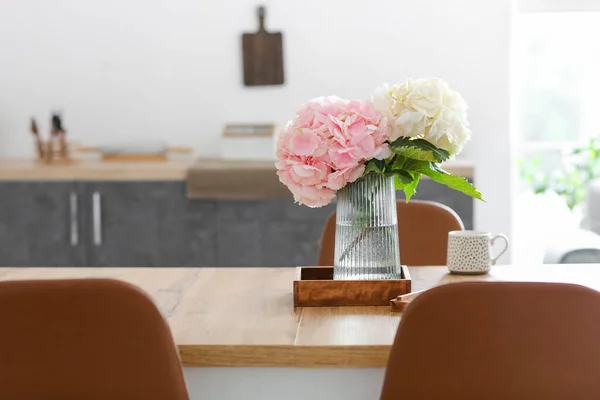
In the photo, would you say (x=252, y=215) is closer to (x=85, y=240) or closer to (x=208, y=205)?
(x=208, y=205)

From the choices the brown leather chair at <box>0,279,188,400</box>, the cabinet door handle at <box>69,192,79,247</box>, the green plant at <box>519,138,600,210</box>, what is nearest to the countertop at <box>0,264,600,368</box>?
the brown leather chair at <box>0,279,188,400</box>

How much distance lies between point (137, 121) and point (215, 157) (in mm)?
442

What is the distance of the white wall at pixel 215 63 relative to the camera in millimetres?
4398

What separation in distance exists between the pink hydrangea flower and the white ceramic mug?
42 centimetres

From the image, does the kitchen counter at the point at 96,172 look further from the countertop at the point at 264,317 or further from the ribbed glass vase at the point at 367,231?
the ribbed glass vase at the point at 367,231

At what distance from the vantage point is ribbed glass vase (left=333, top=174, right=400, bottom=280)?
1801 millimetres

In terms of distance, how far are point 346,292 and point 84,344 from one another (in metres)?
0.60

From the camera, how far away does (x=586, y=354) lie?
1301mm

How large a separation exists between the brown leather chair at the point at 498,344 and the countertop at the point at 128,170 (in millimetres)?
2605

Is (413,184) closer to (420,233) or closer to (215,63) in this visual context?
→ (420,233)

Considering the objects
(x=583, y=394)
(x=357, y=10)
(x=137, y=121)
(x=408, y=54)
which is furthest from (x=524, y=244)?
(x=583, y=394)

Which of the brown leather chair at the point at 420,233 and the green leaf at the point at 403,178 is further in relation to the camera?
the brown leather chair at the point at 420,233

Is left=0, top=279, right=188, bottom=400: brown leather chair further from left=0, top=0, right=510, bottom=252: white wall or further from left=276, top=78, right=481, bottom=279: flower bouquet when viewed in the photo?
left=0, top=0, right=510, bottom=252: white wall

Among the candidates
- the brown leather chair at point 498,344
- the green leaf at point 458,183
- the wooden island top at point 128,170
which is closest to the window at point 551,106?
the wooden island top at point 128,170
